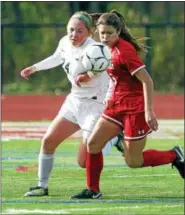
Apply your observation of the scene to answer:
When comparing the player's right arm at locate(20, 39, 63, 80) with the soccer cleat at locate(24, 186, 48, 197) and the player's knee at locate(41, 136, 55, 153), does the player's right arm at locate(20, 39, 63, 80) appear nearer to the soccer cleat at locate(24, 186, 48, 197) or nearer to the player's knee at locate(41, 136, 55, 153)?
the player's knee at locate(41, 136, 55, 153)

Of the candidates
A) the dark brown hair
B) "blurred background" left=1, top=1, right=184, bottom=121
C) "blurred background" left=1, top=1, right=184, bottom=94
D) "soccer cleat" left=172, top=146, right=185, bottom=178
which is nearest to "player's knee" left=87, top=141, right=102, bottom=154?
"soccer cleat" left=172, top=146, right=185, bottom=178

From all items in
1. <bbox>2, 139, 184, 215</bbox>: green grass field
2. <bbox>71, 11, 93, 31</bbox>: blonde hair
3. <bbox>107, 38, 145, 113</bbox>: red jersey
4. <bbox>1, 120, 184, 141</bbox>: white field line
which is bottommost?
<bbox>2, 139, 184, 215</bbox>: green grass field

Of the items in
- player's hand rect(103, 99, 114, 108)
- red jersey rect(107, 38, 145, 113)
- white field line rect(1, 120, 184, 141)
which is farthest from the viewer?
white field line rect(1, 120, 184, 141)

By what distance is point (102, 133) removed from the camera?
341 inches

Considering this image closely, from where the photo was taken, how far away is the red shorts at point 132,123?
8633 mm

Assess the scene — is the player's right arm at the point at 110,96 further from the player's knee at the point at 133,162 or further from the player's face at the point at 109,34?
the player's knee at the point at 133,162

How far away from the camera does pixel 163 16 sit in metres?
29.9

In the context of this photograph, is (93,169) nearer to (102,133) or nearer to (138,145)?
(102,133)

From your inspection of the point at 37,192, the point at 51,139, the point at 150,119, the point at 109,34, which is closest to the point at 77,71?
the point at 109,34

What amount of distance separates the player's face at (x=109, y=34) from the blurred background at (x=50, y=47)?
18.1m

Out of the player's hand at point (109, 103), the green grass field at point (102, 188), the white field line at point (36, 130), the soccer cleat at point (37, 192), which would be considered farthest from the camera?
the white field line at point (36, 130)

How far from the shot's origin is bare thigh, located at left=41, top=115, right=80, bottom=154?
8992 mm

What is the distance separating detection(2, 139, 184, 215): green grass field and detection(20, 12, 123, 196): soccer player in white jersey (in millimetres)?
279

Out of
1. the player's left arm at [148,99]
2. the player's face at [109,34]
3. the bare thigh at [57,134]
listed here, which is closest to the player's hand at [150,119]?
the player's left arm at [148,99]
